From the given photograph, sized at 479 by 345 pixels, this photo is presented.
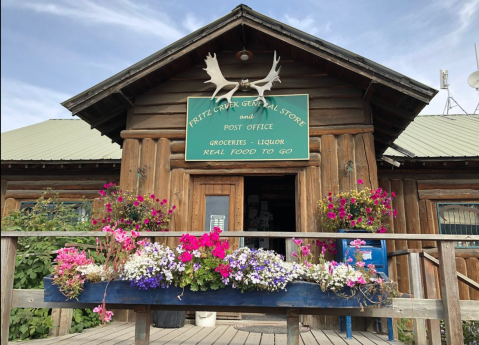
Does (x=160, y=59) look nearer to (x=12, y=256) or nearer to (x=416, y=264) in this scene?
(x=12, y=256)

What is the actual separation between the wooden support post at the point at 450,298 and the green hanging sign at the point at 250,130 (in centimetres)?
295

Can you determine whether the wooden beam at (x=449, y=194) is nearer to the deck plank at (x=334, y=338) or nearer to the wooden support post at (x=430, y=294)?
the wooden support post at (x=430, y=294)

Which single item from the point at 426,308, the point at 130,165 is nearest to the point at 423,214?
the point at 426,308

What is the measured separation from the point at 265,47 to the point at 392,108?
2.45 metres

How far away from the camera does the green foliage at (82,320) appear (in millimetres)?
5812

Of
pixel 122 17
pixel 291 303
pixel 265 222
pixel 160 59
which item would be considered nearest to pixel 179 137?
pixel 160 59

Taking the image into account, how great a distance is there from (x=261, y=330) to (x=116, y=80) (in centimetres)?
464

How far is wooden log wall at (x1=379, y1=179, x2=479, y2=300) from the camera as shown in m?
8.27

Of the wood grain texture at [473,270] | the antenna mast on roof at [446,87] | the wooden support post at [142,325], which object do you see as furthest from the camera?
the antenna mast on roof at [446,87]

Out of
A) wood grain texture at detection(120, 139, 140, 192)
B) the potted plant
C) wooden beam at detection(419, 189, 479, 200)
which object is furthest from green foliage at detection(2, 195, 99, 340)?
wooden beam at detection(419, 189, 479, 200)

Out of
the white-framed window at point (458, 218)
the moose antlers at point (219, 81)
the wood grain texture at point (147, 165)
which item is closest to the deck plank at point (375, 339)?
the white-framed window at point (458, 218)

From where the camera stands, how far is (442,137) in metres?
10.7

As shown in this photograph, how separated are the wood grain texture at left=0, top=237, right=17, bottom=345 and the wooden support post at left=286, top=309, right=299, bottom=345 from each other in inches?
115

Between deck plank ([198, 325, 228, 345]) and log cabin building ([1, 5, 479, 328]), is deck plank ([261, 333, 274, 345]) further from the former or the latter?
log cabin building ([1, 5, 479, 328])
